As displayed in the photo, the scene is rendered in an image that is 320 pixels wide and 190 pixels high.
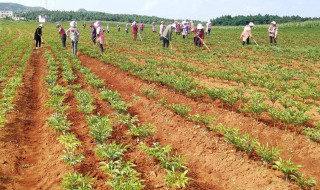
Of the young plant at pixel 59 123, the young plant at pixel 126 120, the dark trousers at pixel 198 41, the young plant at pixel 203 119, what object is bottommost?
the young plant at pixel 59 123

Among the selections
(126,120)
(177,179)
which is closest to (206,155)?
(177,179)

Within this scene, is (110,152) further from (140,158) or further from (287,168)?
(287,168)

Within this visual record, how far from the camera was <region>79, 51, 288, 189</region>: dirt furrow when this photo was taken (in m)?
4.98

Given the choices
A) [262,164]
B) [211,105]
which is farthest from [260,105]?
[262,164]

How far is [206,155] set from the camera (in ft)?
19.3

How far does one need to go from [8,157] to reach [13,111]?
9.25 feet

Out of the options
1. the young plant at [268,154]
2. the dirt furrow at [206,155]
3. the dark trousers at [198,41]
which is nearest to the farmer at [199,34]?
the dark trousers at [198,41]

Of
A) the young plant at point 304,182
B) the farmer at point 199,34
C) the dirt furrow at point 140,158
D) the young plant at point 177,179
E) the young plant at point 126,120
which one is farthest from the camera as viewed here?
the farmer at point 199,34

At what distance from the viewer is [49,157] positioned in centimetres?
588

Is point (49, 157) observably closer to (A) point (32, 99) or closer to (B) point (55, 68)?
(A) point (32, 99)

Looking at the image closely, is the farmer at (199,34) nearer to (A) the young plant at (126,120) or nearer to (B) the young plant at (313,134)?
(A) the young plant at (126,120)

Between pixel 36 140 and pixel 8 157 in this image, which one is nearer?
pixel 8 157

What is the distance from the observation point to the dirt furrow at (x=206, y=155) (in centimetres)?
498

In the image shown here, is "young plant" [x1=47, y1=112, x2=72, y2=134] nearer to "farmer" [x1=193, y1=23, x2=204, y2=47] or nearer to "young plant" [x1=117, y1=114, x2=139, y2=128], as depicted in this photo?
"young plant" [x1=117, y1=114, x2=139, y2=128]
